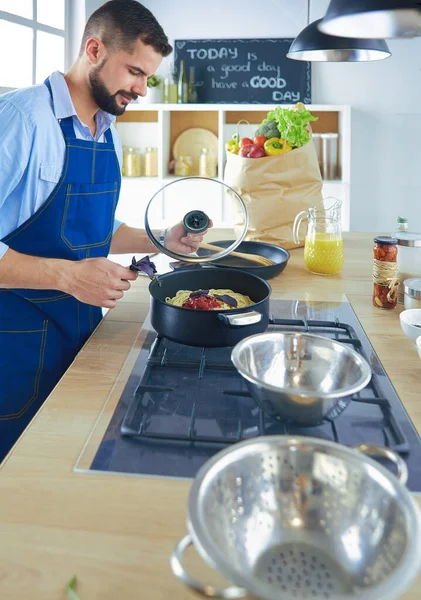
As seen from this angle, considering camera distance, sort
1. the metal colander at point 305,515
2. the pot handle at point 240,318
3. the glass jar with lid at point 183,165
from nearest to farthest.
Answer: the metal colander at point 305,515, the pot handle at point 240,318, the glass jar with lid at point 183,165

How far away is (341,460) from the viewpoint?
0.64m

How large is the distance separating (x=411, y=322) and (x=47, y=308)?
88cm

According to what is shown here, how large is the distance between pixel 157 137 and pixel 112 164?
2.79m

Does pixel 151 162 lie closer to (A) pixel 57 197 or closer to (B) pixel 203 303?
(A) pixel 57 197

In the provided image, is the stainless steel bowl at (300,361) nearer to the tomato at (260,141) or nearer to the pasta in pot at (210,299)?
the pasta in pot at (210,299)

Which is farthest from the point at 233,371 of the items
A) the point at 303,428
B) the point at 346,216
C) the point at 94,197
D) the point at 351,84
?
the point at 351,84

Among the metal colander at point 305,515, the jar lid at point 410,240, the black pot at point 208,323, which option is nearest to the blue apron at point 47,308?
the black pot at point 208,323

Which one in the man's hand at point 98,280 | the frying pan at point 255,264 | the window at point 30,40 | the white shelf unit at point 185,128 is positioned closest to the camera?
the man's hand at point 98,280

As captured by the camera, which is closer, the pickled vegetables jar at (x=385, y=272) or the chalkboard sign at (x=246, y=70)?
the pickled vegetables jar at (x=385, y=272)

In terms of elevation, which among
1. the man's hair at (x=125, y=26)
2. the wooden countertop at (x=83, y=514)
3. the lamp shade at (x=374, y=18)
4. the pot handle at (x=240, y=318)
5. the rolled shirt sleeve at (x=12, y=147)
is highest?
the man's hair at (x=125, y=26)

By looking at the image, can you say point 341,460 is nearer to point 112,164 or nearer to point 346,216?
point 112,164

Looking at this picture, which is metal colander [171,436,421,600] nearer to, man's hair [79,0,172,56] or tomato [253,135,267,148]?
man's hair [79,0,172,56]

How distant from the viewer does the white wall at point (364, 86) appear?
3.98 m

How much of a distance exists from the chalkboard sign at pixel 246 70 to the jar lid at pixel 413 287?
2.91 metres
